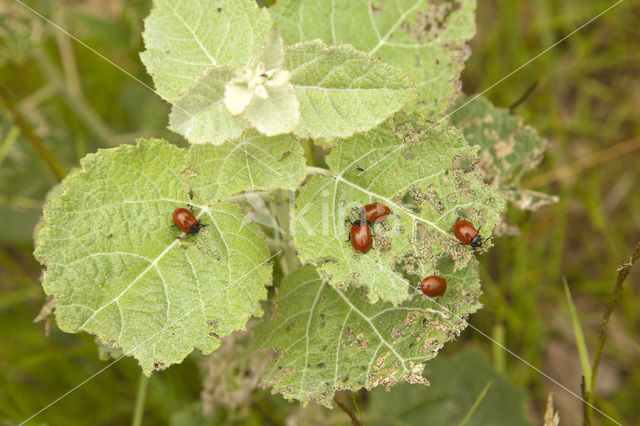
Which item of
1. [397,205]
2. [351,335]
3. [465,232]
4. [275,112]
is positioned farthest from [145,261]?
[465,232]

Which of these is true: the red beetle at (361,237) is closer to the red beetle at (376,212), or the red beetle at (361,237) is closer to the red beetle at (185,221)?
→ the red beetle at (376,212)

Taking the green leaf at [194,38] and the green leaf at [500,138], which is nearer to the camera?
the green leaf at [194,38]

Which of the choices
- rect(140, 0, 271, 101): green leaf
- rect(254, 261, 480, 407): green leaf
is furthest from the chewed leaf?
rect(254, 261, 480, 407): green leaf

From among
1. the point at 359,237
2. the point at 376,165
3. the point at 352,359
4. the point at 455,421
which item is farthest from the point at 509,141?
the point at 455,421

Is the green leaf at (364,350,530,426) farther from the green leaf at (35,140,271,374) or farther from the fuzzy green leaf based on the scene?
the fuzzy green leaf

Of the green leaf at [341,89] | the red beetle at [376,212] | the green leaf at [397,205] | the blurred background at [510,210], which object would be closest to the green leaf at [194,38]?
the green leaf at [341,89]

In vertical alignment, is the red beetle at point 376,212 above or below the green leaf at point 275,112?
below
